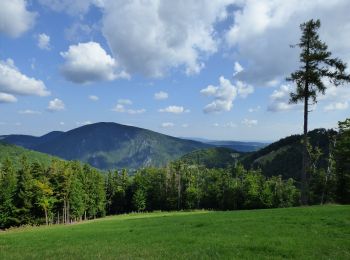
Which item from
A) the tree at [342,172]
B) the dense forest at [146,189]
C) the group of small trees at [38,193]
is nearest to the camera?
the tree at [342,172]

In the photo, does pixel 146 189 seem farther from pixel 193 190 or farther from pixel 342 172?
pixel 342 172

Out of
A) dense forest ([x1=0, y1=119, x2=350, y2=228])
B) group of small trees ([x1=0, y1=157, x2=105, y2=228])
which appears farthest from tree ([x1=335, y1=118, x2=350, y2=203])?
group of small trees ([x1=0, y1=157, x2=105, y2=228])

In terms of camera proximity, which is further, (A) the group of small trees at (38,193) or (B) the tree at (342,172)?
(A) the group of small trees at (38,193)

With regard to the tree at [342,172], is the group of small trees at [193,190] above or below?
below

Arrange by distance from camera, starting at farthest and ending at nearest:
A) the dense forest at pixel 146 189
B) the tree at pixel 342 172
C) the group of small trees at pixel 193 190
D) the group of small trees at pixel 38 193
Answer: the group of small trees at pixel 193 190
the group of small trees at pixel 38 193
the dense forest at pixel 146 189
the tree at pixel 342 172

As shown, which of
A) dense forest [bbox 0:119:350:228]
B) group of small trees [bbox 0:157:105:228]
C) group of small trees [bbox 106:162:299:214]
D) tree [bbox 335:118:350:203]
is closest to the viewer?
tree [bbox 335:118:350:203]

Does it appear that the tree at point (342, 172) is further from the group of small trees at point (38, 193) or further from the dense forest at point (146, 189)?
the group of small trees at point (38, 193)

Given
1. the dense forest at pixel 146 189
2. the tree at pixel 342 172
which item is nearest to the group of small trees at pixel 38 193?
the dense forest at pixel 146 189

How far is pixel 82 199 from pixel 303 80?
3223 inches

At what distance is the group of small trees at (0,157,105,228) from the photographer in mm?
85375

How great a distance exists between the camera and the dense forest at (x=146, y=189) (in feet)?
234

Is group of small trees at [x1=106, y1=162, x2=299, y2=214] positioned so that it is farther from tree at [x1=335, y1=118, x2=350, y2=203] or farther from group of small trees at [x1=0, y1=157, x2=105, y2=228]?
tree at [x1=335, y1=118, x2=350, y2=203]

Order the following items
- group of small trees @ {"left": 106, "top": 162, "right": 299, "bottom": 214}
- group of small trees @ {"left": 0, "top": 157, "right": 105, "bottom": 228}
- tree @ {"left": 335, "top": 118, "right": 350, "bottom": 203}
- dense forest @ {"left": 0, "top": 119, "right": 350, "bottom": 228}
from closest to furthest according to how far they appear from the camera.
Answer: tree @ {"left": 335, "top": 118, "right": 350, "bottom": 203}, dense forest @ {"left": 0, "top": 119, "right": 350, "bottom": 228}, group of small trees @ {"left": 0, "top": 157, "right": 105, "bottom": 228}, group of small trees @ {"left": 106, "top": 162, "right": 299, "bottom": 214}

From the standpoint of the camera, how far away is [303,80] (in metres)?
37.5
